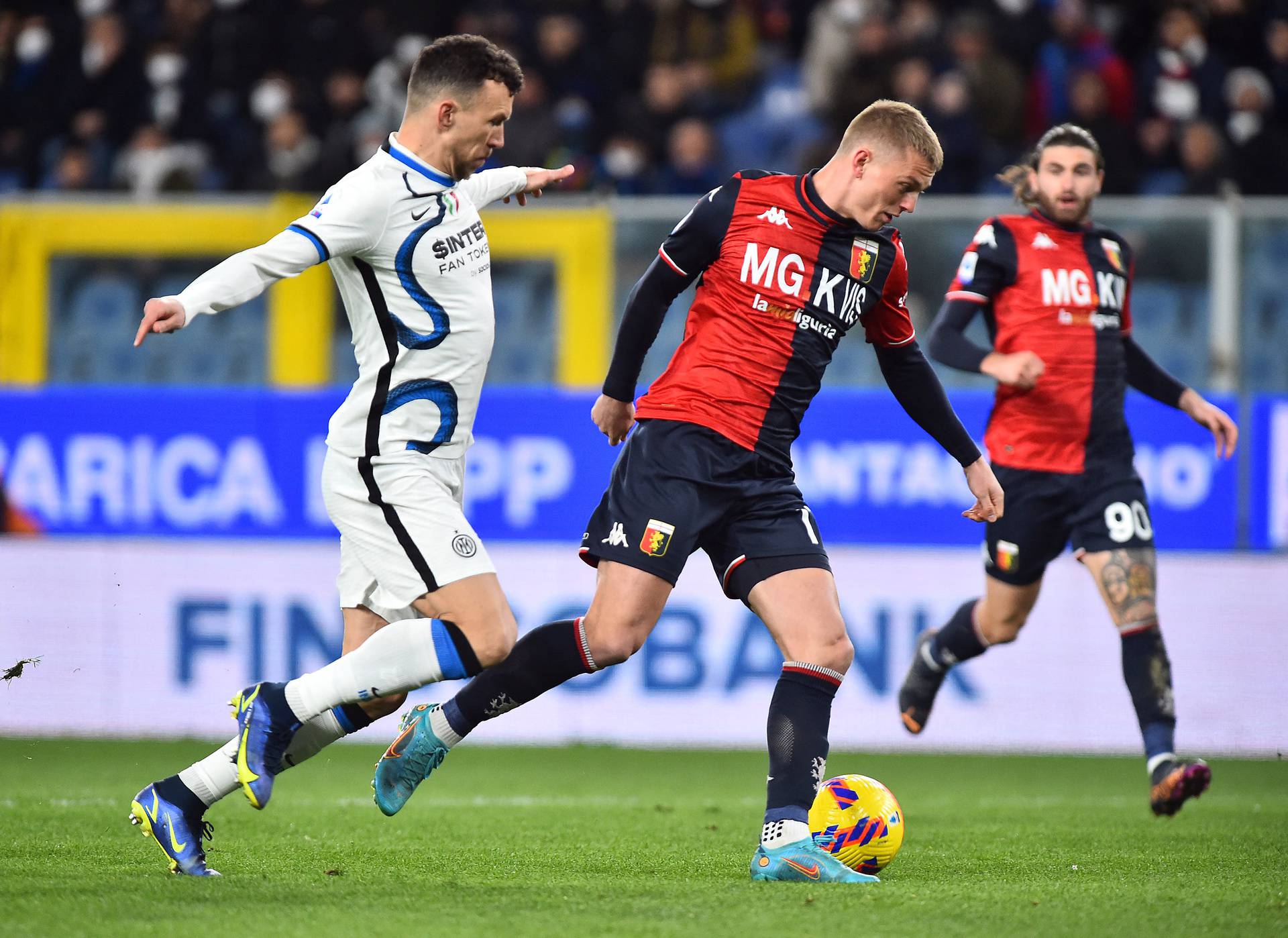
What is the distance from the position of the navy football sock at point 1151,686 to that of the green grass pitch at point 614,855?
33 cm

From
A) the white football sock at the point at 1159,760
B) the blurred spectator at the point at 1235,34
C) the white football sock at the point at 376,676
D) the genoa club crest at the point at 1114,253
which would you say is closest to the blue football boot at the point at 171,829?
the white football sock at the point at 376,676

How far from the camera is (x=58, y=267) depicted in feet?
30.9

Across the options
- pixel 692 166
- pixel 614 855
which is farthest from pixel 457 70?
pixel 692 166

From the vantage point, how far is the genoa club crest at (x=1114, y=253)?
20.1 feet

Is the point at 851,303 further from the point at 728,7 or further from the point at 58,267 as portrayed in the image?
the point at 728,7

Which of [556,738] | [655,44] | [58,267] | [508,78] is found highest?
[655,44]

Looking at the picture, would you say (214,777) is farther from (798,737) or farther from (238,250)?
(238,250)

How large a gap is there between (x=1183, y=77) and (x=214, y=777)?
9.08m

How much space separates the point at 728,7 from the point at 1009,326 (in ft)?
21.7

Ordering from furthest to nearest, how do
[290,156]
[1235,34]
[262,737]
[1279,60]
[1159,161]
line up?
[1235,34], [1279,60], [290,156], [1159,161], [262,737]

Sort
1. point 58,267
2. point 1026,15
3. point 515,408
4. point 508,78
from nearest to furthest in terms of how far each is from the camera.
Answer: point 508,78 → point 515,408 → point 58,267 → point 1026,15

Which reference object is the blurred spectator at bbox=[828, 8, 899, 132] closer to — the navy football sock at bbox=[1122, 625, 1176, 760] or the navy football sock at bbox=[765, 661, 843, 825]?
the navy football sock at bbox=[1122, 625, 1176, 760]

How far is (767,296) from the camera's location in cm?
470

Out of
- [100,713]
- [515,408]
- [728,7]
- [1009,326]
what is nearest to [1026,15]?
[728,7]
